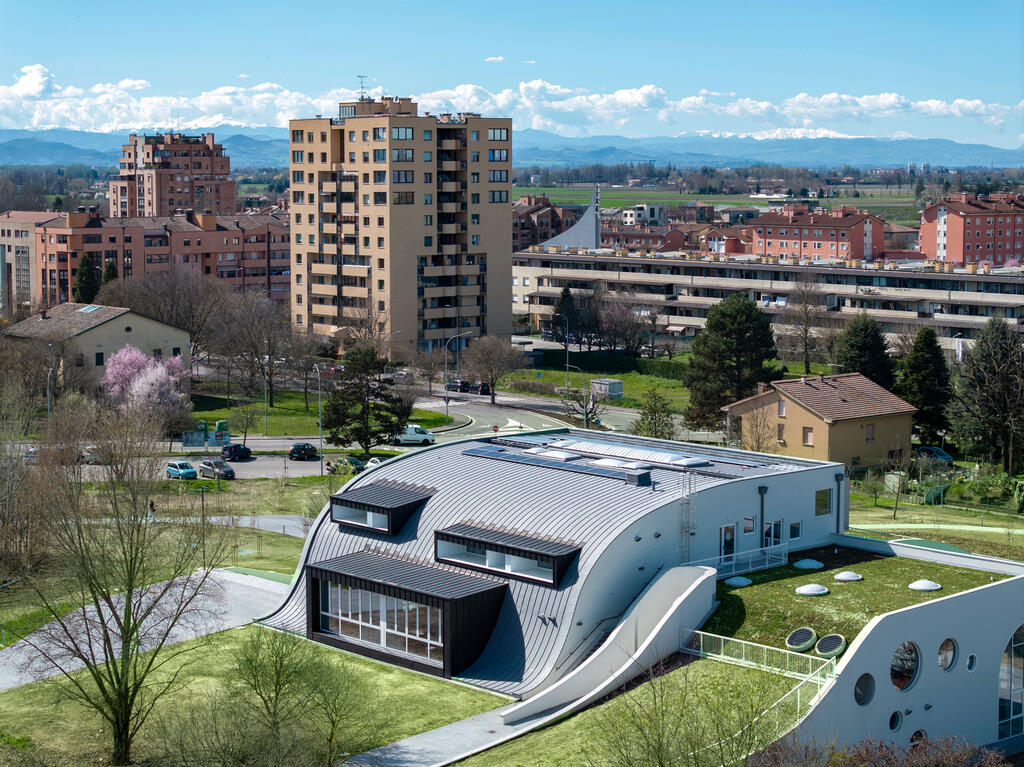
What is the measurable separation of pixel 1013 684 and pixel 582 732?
41.6 ft

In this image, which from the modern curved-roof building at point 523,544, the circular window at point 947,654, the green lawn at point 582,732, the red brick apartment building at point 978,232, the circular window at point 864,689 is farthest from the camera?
the red brick apartment building at point 978,232

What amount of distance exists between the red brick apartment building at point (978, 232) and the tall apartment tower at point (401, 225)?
6932 centimetres

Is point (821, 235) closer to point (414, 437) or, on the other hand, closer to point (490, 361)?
point (490, 361)

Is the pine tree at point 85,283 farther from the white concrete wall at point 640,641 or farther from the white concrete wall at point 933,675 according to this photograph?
the white concrete wall at point 933,675

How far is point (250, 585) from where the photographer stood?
4431 cm

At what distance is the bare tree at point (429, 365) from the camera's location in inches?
3782

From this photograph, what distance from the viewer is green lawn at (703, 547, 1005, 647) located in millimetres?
33250

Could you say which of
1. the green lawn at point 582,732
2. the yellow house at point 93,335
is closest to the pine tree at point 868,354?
the yellow house at point 93,335

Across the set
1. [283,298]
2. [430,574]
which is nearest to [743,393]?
[430,574]

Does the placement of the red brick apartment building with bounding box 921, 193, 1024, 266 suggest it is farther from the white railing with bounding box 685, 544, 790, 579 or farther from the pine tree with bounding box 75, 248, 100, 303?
the white railing with bounding box 685, 544, 790, 579

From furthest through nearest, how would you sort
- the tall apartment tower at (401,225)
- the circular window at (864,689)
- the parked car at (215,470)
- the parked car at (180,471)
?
the tall apartment tower at (401,225), the parked car at (215,470), the parked car at (180,471), the circular window at (864,689)

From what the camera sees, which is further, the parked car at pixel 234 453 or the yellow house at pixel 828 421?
the parked car at pixel 234 453

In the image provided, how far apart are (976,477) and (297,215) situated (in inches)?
2646

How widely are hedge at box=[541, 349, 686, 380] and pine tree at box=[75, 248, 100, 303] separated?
40.9m
